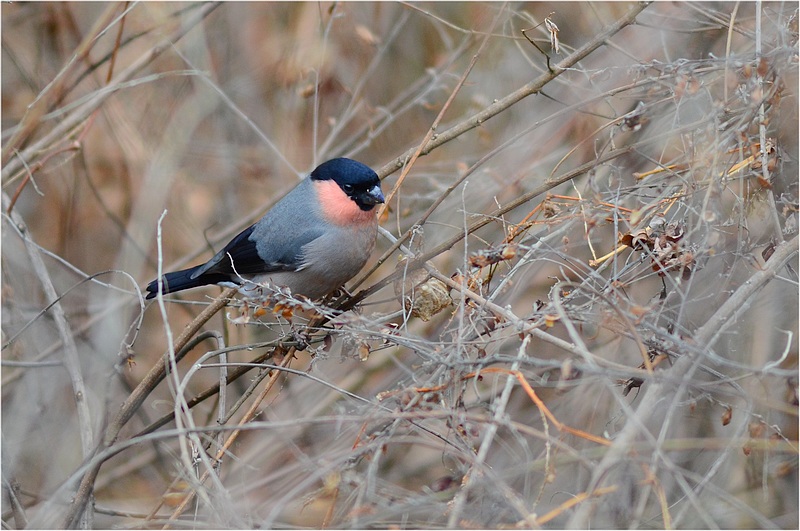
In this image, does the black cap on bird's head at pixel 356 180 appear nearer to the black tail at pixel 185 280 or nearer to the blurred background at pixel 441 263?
the blurred background at pixel 441 263

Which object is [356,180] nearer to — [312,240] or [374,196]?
[374,196]

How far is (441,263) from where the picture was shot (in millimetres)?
3873

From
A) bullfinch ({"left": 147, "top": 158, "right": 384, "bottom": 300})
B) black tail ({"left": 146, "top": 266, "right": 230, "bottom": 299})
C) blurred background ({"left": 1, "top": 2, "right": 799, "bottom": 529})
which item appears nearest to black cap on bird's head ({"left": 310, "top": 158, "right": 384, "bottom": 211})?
bullfinch ({"left": 147, "top": 158, "right": 384, "bottom": 300})

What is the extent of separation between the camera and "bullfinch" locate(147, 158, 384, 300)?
3.35 m

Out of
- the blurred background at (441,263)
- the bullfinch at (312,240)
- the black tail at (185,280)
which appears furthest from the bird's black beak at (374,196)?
the black tail at (185,280)

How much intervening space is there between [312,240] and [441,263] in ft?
2.49

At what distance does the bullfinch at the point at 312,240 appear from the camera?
3352mm

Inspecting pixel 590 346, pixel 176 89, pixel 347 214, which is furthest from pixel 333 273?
pixel 176 89

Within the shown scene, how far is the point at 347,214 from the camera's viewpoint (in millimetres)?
3406

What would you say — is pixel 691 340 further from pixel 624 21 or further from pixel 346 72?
pixel 346 72

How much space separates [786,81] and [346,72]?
10.7 ft

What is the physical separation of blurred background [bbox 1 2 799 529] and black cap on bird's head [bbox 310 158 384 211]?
210 mm

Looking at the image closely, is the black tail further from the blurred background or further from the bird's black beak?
the bird's black beak

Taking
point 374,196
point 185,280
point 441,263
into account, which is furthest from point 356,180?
point 185,280
